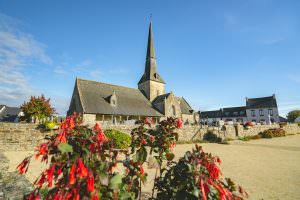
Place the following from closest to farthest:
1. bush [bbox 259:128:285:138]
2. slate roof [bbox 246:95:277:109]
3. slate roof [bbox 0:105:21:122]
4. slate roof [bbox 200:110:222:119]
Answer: bush [bbox 259:128:285:138]
slate roof [bbox 0:105:21:122]
slate roof [bbox 246:95:277:109]
slate roof [bbox 200:110:222:119]

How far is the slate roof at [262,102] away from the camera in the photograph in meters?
53.8

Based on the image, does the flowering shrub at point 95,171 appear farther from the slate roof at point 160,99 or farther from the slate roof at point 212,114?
the slate roof at point 212,114

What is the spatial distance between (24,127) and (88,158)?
14.5 m

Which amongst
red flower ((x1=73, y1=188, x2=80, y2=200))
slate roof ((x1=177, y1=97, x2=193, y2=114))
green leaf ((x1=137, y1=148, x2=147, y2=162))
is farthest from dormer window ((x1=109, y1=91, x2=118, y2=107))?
red flower ((x1=73, y1=188, x2=80, y2=200))

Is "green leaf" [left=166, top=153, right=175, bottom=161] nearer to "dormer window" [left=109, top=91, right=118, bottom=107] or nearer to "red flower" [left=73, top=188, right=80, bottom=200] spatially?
"red flower" [left=73, top=188, right=80, bottom=200]

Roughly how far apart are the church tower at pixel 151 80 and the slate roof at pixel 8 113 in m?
27.2

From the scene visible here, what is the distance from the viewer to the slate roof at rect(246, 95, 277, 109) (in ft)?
176

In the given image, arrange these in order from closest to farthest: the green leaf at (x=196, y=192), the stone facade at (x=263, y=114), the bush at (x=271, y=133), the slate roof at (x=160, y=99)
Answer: the green leaf at (x=196, y=192), the bush at (x=271, y=133), the slate roof at (x=160, y=99), the stone facade at (x=263, y=114)

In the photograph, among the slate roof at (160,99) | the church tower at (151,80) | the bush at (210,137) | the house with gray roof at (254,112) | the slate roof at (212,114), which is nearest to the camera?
the bush at (210,137)

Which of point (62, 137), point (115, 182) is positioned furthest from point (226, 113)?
point (62, 137)

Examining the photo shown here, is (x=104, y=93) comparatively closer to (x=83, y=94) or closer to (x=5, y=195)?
(x=83, y=94)

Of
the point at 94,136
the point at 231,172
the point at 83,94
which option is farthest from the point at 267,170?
the point at 83,94

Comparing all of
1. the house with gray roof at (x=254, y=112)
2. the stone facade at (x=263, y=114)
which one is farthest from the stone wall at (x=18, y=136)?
the stone facade at (x=263, y=114)

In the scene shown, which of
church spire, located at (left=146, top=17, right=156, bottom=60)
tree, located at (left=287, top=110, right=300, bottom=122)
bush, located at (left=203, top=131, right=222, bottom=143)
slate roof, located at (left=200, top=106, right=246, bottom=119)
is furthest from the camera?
→ tree, located at (left=287, top=110, right=300, bottom=122)
